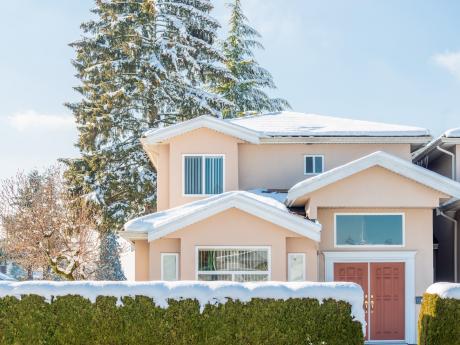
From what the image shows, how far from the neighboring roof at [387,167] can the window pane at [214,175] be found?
4127 millimetres

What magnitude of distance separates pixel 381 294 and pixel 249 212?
458 cm

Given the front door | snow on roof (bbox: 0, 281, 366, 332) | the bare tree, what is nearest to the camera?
snow on roof (bbox: 0, 281, 366, 332)

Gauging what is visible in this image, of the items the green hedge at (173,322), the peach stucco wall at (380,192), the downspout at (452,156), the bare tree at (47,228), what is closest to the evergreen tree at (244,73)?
the bare tree at (47,228)

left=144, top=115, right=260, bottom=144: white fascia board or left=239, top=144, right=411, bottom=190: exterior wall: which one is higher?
left=144, top=115, right=260, bottom=144: white fascia board

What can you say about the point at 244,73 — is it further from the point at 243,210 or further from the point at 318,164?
the point at 243,210

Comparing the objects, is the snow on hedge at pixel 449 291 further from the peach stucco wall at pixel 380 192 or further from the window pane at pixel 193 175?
the window pane at pixel 193 175

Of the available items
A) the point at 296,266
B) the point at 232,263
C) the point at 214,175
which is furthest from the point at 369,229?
the point at 214,175

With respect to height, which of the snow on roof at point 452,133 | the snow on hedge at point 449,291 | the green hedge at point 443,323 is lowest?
A: the green hedge at point 443,323

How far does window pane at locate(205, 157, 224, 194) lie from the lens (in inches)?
883

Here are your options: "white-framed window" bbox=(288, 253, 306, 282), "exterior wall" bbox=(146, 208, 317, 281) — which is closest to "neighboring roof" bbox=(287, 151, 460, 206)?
"exterior wall" bbox=(146, 208, 317, 281)

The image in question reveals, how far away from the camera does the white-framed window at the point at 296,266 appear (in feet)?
61.2

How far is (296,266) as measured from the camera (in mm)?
18672

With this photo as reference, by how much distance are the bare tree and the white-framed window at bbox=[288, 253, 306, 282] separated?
47.0 feet

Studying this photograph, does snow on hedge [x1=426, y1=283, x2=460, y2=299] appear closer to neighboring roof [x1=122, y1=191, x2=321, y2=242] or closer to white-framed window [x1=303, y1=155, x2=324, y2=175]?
neighboring roof [x1=122, y1=191, x2=321, y2=242]
